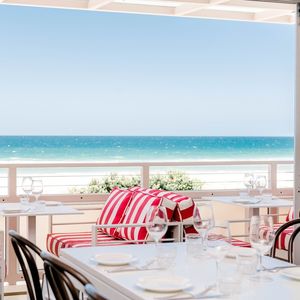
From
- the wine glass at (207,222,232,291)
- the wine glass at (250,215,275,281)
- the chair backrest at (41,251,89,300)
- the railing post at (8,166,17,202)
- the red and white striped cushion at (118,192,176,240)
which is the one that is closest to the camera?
the chair backrest at (41,251,89,300)

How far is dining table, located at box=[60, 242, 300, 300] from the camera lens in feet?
8.09

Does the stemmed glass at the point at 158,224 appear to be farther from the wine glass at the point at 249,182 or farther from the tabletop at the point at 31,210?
the wine glass at the point at 249,182

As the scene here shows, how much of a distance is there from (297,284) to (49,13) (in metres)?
22.6

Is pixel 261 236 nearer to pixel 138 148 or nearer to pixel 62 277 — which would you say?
pixel 62 277

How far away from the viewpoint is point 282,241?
565 cm

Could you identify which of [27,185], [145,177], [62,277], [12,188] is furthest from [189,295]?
[145,177]

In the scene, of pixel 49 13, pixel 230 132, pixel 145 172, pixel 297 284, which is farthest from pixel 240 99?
pixel 297 284

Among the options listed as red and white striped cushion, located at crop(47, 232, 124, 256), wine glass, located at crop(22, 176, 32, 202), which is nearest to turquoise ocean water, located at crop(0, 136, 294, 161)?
wine glass, located at crop(22, 176, 32, 202)

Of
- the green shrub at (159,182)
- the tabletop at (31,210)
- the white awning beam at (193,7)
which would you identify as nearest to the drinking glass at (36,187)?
the tabletop at (31,210)

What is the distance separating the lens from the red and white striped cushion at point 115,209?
559cm

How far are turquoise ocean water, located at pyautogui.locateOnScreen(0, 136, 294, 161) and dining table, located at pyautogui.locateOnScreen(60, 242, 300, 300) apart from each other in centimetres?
2055

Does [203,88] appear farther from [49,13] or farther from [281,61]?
[49,13]

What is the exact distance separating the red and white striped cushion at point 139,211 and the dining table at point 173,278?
163 centimetres

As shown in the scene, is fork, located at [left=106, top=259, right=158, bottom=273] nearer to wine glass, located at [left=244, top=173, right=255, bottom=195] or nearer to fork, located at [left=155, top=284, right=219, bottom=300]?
fork, located at [left=155, top=284, right=219, bottom=300]
